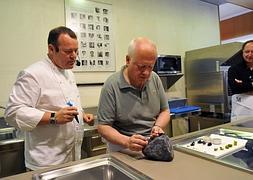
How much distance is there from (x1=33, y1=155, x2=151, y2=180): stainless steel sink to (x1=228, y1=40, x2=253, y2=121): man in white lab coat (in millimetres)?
1646

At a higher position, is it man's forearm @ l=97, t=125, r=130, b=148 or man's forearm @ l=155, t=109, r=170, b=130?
man's forearm @ l=155, t=109, r=170, b=130

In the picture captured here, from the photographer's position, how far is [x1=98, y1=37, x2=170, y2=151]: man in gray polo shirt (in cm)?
115

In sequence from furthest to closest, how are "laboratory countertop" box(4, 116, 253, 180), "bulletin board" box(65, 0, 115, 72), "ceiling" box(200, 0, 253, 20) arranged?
"ceiling" box(200, 0, 253, 20) → "bulletin board" box(65, 0, 115, 72) → "laboratory countertop" box(4, 116, 253, 180)

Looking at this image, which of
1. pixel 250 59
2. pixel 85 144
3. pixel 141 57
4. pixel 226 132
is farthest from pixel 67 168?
pixel 250 59

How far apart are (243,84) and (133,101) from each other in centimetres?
144

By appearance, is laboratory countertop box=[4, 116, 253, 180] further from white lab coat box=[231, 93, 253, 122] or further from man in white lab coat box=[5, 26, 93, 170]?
white lab coat box=[231, 93, 253, 122]

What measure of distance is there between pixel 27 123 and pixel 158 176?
2.38ft

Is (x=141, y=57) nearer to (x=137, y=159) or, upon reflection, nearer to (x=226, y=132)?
(x=137, y=159)

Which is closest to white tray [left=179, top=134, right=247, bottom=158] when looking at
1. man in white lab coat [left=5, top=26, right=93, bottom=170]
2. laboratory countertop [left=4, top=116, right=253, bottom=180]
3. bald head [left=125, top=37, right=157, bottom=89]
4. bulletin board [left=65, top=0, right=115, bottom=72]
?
laboratory countertop [left=4, top=116, right=253, bottom=180]

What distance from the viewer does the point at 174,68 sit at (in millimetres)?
3223

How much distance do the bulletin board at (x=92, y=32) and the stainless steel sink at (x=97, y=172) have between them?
5.74 ft

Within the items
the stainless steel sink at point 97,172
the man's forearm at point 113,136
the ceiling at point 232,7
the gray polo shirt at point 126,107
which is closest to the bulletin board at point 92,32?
the gray polo shirt at point 126,107

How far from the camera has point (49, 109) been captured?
1.27 meters

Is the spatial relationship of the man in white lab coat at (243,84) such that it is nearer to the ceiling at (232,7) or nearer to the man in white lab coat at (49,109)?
the man in white lab coat at (49,109)
